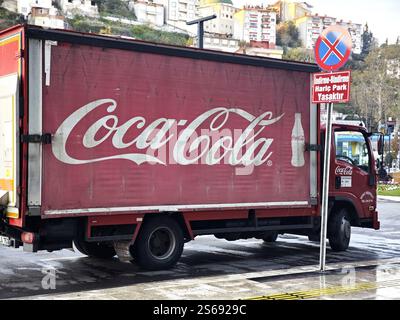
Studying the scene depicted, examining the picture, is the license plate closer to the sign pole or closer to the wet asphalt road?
the wet asphalt road

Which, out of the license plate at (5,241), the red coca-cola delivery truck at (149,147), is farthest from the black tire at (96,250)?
the license plate at (5,241)

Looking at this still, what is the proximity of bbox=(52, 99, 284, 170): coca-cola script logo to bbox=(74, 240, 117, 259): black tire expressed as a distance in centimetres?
187

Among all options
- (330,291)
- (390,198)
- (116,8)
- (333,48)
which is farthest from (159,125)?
(116,8)

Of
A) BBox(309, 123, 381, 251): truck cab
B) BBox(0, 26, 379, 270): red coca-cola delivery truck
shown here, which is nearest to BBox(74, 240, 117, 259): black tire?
BBox(0, 26, 379, 270): red coca-cola delivery truck

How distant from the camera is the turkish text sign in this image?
8711 mm

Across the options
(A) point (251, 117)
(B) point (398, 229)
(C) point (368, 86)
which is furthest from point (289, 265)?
A: (C) point (368, 86)

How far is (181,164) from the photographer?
9305 mm

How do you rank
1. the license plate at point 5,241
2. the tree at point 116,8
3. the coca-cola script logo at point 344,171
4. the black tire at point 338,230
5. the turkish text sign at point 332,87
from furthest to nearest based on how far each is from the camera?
the tree at point 116,8, the black tire at point 338,230, the coca-cola script logo at point 344,171, the turkish text sign at point 332,87, the license plate at point 5,241

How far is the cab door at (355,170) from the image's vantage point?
11398 mm

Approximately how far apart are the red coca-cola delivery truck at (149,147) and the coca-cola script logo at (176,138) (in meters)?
0.02

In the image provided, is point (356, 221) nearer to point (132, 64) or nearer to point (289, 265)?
point (289, 265)

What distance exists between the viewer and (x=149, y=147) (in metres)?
9.02

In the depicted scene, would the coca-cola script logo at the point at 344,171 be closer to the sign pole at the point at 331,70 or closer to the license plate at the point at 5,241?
the sign pole at the point at 331,70

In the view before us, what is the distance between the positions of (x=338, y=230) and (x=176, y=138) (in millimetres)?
4032
